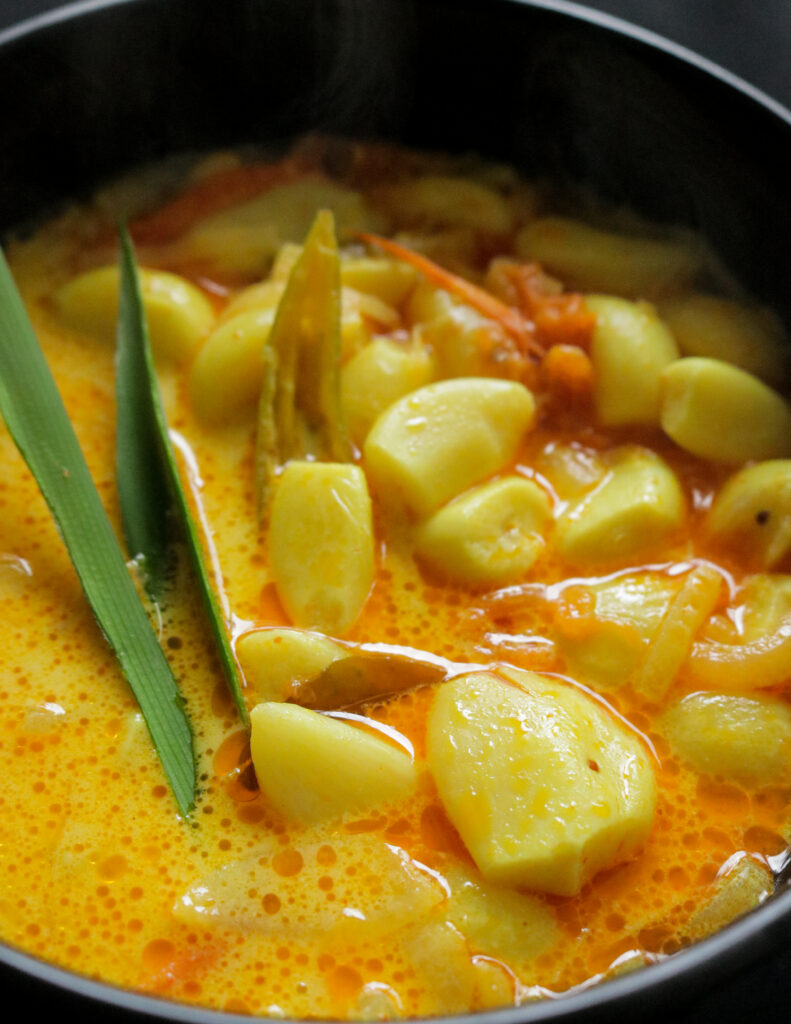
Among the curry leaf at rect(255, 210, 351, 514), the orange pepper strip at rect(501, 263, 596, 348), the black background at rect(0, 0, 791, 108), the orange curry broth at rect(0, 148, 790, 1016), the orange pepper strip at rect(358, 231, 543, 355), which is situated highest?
the black background at rect(0, 0, 791, 108)

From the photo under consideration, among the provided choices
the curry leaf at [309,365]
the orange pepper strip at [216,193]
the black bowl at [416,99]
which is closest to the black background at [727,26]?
the black bowl at [416,99]

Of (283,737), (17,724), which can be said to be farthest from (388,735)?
(17,724)

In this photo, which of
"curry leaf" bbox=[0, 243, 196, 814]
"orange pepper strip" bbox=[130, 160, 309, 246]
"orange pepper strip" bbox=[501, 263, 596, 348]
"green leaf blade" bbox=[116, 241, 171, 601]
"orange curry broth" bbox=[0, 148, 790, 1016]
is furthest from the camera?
"orange pepper strip" bbox=[130, 160, 309, 246]

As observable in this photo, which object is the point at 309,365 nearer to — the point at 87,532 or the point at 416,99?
the point at 87,532

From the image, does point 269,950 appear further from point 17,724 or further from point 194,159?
point 194,159

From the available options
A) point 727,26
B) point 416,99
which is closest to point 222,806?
point 416,99

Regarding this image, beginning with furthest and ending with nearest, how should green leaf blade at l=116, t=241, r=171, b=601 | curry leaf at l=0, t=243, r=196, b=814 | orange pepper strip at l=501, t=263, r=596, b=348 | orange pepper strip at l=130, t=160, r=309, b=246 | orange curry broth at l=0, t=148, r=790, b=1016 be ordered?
orange pepper strip at l=130, t=160, r=309, b=246, orange pepper strip at l=501, t=263, r=596, b=348, green leaf blade at l=116, t=241, r=171, b=601, curry leaf at l=0, t=243, r=196, b=814, orange curry broth at l=0, t=148, r=790, b=1016

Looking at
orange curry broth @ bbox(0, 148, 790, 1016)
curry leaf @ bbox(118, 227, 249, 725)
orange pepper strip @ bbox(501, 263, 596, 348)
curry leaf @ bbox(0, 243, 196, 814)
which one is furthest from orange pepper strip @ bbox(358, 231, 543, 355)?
curry leaf @ bbox(0, 243, 196, 814)

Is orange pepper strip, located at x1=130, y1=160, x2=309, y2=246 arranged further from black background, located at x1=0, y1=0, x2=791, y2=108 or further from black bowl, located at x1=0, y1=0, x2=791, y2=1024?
black background, located at x1=0, y1=0, x2=791, y2=108

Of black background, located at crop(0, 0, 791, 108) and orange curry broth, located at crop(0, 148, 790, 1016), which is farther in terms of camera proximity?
black background, located at crop(0, 0, 791, 108)
